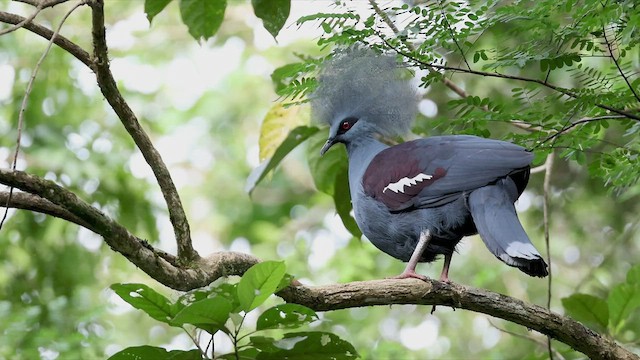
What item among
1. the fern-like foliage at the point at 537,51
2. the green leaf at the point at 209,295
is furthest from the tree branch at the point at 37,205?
the fern-like foliage at the point at 537,51

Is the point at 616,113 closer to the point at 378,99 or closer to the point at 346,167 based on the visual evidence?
the point at 378,99

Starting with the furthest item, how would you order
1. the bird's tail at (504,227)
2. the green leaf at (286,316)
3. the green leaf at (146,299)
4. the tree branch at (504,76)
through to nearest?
the bird's tail at (504,227)
the tree branch at (504,76)
the green leaf at (286,316)
the green leaf at (146,299)

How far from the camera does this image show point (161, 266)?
96.9 inches

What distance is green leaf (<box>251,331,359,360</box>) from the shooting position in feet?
7.99

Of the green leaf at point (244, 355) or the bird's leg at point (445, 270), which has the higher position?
the bird's leg at point (445, 270)

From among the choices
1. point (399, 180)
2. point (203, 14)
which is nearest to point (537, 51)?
point (399, 180)

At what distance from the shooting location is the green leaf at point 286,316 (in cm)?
231

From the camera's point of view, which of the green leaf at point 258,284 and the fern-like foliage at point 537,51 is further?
the fern-like foliage at point 537,51

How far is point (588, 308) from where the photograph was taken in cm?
375

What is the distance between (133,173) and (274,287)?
170 inches

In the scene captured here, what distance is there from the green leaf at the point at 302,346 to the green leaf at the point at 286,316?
0.09m

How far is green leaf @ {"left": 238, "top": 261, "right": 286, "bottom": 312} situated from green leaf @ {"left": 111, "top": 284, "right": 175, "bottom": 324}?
213mm

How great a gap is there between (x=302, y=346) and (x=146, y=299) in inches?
19.9

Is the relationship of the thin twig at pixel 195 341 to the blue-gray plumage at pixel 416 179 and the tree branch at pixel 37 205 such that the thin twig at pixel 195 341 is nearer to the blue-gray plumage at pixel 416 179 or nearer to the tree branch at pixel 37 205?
the tree branch at pixel 37 205
